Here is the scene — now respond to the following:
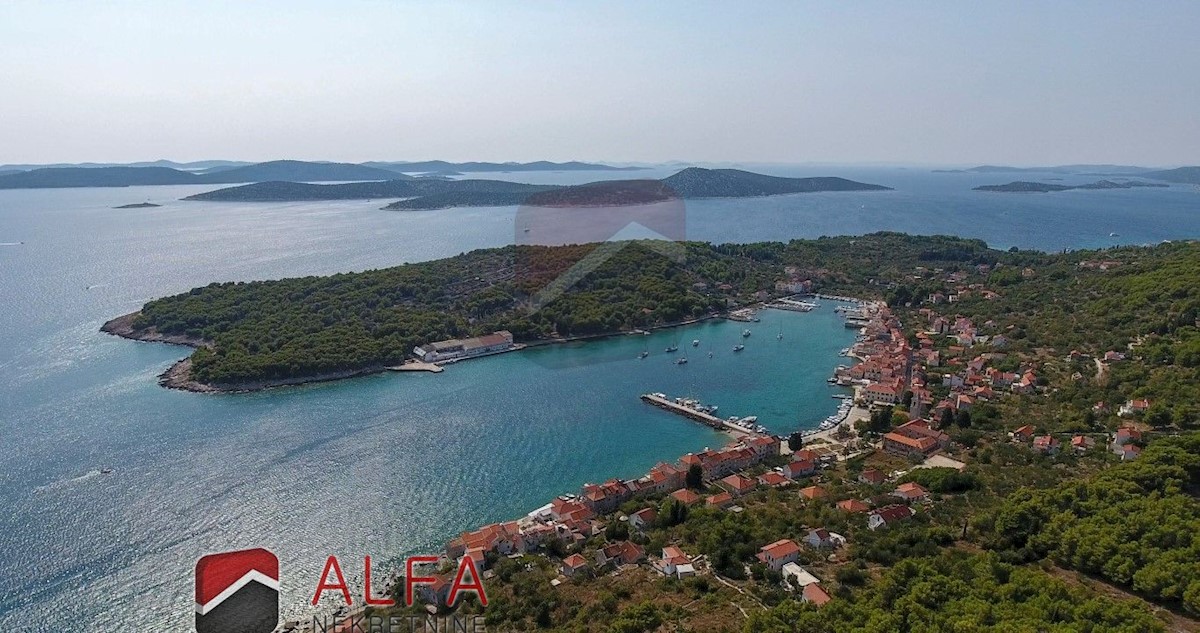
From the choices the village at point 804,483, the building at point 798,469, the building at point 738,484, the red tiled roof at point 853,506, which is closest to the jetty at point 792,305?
the village at point 804,483

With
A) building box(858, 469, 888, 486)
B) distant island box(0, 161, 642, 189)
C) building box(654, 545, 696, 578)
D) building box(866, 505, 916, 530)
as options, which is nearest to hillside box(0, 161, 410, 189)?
distant island box(0, 161, 642, 189)

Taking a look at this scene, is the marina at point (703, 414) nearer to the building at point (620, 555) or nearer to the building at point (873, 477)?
the building at point (873, 477)

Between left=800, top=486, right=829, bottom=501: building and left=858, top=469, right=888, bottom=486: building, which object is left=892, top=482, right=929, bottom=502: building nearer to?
left=858, top=469, right=888, bottom=486: building

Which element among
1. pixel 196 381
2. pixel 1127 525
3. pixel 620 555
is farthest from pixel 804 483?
pixel 196 381

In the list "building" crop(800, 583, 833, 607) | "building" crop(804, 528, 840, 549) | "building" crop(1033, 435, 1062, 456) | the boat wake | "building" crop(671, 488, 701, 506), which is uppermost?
"building" crop(1033, 435, 1062, 456)

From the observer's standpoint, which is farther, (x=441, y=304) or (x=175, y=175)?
(x=175, y=175)

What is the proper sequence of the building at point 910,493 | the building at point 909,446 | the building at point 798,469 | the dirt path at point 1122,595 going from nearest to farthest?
the dirt path at point 1122,595, the building at point 910,493, the building at point 798,469, the building at point 909,446

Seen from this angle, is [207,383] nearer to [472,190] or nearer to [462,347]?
[462,347]
